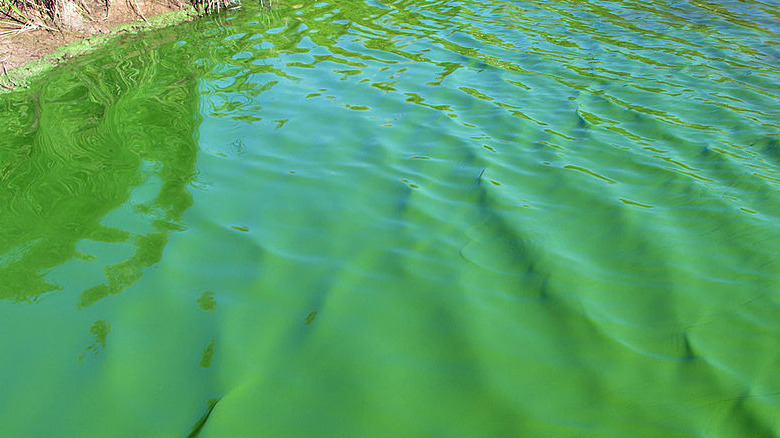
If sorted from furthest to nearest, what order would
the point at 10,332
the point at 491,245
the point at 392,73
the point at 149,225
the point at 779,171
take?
1. the point at 392,73
2. the point at 779,171
3. the point at 149,225
4. the point at 491,245
5. the point at 10,332

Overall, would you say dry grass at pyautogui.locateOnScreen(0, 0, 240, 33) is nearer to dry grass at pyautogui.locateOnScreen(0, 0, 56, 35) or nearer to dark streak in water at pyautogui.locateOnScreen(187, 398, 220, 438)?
dry grass at pyautogui.locateOnScreen(0, 0, 56, 35)

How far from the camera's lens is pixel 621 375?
1.81m

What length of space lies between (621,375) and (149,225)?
221 cm

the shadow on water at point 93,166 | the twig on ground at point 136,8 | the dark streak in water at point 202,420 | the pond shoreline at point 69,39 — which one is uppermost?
the twig on ground at point 136,8

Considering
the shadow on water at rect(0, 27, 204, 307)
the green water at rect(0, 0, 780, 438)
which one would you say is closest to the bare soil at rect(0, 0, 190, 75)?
the shadow on water at rect(0, 27, 204, 307)

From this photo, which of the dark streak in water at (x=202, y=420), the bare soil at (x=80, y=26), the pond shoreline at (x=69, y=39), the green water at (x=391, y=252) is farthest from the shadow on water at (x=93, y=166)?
the dark streak in water at (x=202, y=420)

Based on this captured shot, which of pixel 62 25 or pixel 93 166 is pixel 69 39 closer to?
pixel 62 25

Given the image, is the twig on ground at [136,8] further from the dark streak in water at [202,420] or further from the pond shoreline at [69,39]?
the dark streak in water at [202,420]

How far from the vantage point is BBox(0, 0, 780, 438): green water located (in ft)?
5.75

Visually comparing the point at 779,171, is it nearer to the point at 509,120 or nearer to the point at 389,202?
the point at 509,120

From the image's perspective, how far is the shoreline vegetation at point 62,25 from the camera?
486 cm

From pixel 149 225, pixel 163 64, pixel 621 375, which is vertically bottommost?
pixel 621 375

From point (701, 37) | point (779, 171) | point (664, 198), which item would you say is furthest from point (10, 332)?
point (701, 37)

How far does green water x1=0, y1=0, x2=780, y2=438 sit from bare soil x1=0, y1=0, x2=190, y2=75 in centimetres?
67
